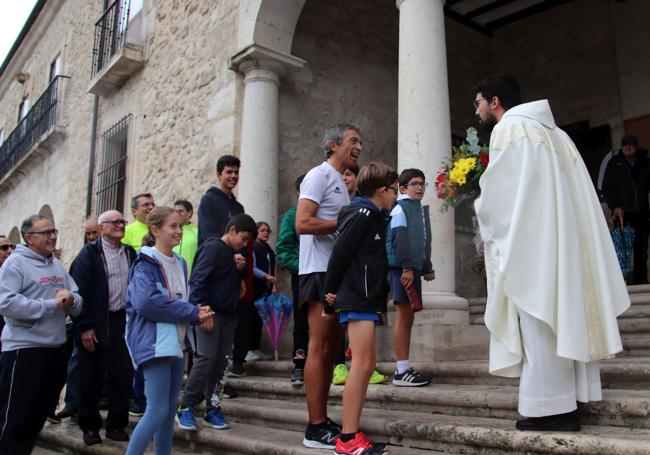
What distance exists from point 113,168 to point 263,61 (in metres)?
4.77

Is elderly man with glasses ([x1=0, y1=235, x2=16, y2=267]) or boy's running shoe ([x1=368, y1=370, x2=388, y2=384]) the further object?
elderly man with glasses ([x1=0, y1=235, x2=16, y2=267])

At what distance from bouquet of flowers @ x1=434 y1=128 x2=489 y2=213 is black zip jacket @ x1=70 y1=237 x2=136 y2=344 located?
8.33ft

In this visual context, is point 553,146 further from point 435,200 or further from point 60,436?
point 60,436

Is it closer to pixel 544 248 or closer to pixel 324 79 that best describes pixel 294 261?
pixel 544 248

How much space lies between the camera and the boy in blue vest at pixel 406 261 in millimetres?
4156

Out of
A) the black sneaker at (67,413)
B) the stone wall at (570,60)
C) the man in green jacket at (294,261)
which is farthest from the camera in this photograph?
the stone wall at (570,60)

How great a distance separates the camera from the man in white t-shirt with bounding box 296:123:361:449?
3.22 meters

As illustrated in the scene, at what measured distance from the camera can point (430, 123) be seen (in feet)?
17.2

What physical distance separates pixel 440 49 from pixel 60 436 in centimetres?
461

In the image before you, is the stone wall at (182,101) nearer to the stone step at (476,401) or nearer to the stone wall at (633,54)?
the stone step at (476,401)

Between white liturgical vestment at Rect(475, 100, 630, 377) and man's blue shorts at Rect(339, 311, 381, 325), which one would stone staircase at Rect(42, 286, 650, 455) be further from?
man's blue shorts at Rect(339, 311, 381, 325)

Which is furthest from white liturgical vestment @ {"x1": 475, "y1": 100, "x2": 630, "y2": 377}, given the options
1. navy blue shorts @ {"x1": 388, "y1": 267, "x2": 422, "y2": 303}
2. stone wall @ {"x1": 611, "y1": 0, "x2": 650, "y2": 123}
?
stone wall @ {"x1": 611, "y1": 0, "x2": 650, "y2": 123}

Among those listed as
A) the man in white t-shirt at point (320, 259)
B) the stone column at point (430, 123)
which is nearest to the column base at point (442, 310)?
the stone column at point (430, 123)

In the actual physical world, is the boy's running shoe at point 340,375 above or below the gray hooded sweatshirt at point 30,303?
below
